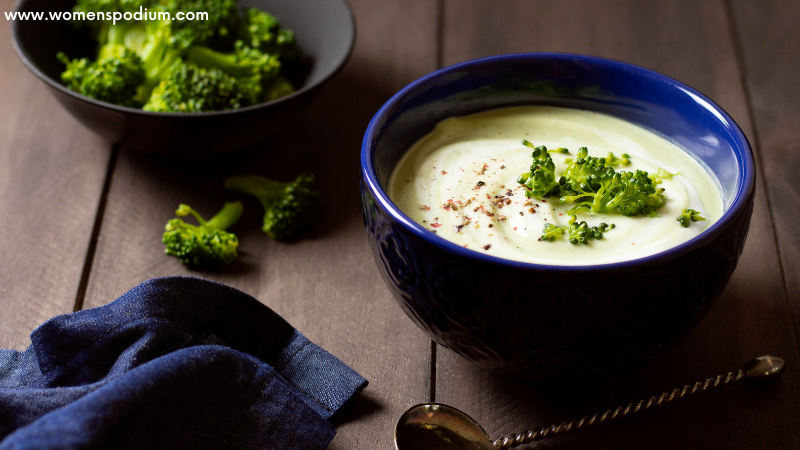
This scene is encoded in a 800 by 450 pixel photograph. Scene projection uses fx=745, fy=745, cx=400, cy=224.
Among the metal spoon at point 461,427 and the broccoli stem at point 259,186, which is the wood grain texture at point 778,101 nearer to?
the metal spoon at point 461,427

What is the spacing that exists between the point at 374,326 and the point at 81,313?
1.80 ft

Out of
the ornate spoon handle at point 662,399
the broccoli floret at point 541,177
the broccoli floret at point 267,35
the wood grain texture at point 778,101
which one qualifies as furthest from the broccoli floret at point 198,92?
the wood grain texture at point 778,101

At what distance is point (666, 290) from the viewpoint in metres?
1.07

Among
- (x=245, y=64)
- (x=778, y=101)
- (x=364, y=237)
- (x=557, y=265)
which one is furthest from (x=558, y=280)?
(x=778, y=101)

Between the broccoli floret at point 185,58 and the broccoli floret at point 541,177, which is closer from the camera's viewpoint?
the broccoli floret at point 541,177

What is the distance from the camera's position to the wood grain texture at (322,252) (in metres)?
1.41

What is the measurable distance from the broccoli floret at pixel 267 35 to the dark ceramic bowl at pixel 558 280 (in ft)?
2.46

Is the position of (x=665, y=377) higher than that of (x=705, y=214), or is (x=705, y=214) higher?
(x=705, y=214)

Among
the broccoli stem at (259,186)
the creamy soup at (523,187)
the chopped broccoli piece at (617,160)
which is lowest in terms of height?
the broccoli stem at (259,186)

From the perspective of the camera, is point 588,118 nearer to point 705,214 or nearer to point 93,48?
point 705,214

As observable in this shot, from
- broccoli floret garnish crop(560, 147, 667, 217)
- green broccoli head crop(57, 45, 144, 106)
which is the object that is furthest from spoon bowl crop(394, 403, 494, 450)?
green broccoli head crop(57, 45, 144, 106)

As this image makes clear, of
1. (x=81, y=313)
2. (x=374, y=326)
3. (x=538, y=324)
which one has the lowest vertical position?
(x=374, y=326)

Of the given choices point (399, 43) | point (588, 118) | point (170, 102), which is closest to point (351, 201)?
point (170, 102)

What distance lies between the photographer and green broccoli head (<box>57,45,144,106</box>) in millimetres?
1814
